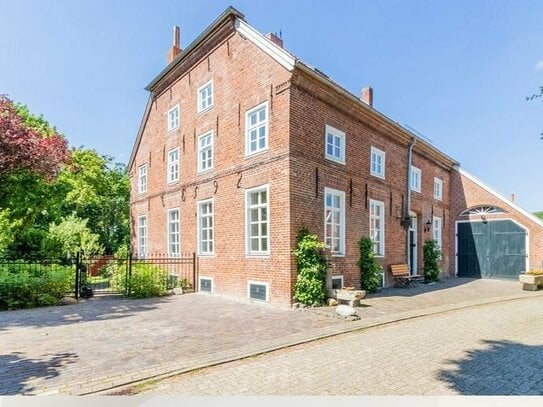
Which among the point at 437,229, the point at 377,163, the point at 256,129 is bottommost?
the point at 437,229

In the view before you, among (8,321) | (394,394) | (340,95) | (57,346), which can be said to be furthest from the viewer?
(340,95)

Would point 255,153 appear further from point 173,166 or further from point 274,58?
point 173,166

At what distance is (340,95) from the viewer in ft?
32.3

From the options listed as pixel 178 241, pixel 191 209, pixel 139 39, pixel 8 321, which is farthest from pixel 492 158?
pixel 178 241

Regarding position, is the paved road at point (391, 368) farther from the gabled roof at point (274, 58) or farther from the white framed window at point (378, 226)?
the gabled roof at point (274, 58)

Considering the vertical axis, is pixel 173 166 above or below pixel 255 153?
above

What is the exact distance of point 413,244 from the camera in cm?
1431

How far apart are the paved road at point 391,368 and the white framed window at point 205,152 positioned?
7410 mm

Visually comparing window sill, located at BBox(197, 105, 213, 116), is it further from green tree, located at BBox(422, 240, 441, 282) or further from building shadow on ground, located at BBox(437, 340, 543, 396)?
green tree, located at BBox(422, 240, 441, 282)

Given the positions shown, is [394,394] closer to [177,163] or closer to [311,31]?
[311,31]

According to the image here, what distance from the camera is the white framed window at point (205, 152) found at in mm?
11297

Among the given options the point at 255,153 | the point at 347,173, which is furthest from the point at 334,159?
the point at 255,153

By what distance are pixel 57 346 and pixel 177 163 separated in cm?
892

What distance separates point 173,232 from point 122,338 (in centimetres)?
796
